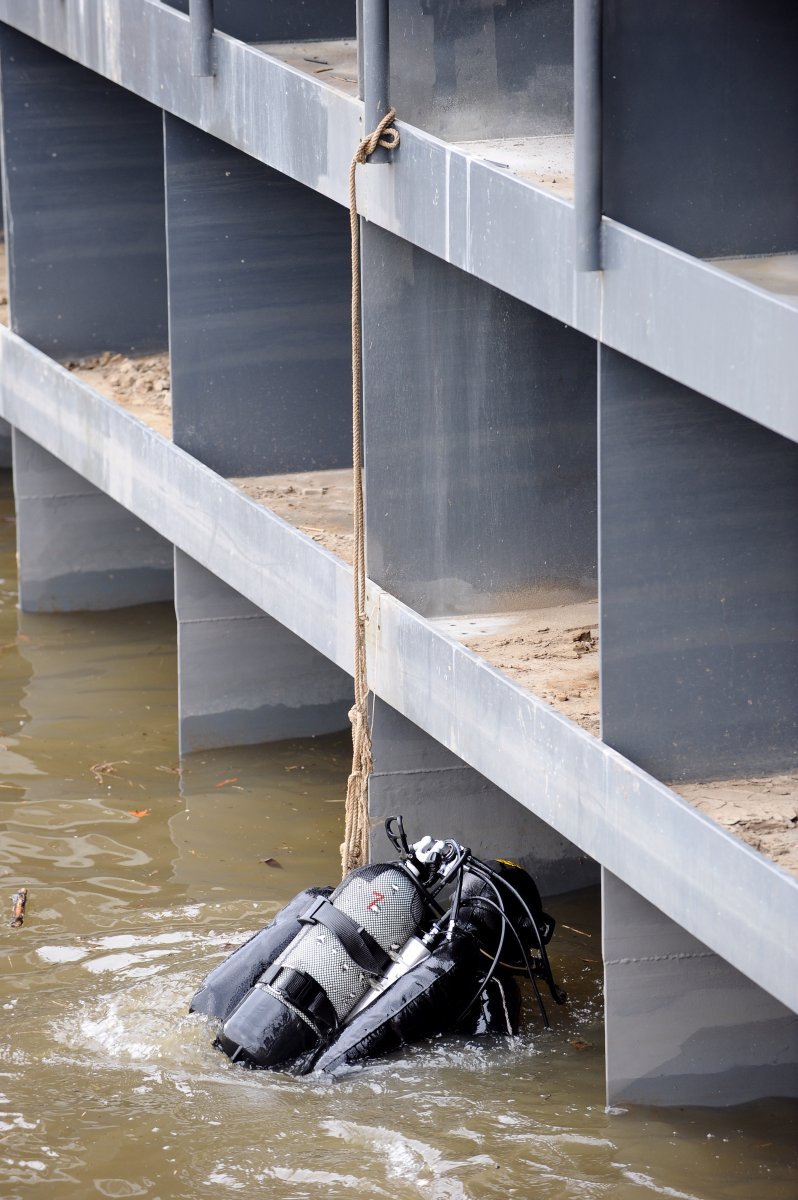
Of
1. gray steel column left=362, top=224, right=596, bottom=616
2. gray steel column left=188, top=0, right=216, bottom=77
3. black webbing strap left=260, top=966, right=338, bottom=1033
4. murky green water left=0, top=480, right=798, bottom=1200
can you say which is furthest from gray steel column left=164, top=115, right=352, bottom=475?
black webbing strap left=260, top=966, right=338, bottom=1033

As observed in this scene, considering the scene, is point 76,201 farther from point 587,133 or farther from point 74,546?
point 587,133

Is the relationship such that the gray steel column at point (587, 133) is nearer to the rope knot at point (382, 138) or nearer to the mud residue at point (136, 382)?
the rope knot at point (382, 138)

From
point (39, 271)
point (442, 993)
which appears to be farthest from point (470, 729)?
point (39, 271)

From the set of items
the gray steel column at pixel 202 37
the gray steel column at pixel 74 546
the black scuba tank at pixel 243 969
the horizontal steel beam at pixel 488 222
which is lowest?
the gray steel column at pixel 74 546

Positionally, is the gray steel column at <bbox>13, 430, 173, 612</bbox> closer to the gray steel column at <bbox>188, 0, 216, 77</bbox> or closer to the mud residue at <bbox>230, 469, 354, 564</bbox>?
the mud residue at <bbox>230, 469, 354, 564</bbox>

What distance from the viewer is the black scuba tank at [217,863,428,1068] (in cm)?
671

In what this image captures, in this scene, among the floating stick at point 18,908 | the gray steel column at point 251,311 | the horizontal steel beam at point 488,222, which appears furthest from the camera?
the gray steel column at point 251,311

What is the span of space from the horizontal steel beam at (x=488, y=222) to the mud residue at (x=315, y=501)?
1.70m

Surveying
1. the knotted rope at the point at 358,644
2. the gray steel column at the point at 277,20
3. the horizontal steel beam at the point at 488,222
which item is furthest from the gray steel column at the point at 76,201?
the knotted rope at the point at 358,644

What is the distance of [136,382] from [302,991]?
221 inches

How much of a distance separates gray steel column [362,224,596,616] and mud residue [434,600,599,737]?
0.36ft

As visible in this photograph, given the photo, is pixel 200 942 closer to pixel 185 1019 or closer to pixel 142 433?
pixel 185 1019

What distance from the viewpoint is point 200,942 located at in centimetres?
802

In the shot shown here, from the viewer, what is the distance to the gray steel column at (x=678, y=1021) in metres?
6.55
